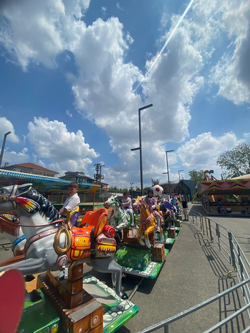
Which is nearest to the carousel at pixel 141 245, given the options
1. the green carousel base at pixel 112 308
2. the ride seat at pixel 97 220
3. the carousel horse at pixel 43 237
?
the green carousel base at pixel 112 308

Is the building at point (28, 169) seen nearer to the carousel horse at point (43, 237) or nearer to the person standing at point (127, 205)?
the person standing at point (127, 205)

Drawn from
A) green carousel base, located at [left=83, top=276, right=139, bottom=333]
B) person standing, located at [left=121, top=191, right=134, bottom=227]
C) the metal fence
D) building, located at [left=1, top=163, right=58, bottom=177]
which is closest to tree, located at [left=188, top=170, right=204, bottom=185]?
building, located at [left=1, top=163, right=58, bottom=177]

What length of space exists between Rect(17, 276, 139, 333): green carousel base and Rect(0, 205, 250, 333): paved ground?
1.49 ft

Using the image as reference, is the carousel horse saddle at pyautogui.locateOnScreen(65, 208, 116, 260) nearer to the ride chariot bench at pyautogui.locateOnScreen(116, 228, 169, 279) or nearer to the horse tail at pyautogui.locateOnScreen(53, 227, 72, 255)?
the horse tail at pyautogui.locateOnScreen(53, 227, 72, 255)

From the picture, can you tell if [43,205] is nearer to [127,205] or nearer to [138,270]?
[138,270]

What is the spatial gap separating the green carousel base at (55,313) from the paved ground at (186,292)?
0.45m

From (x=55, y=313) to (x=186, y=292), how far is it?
9.81 feet

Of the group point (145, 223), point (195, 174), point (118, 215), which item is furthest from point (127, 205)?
point (195, 174)

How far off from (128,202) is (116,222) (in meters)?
1.01

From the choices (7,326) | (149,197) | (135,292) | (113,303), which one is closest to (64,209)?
(113,303)

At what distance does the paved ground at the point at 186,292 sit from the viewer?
2854 millimetres

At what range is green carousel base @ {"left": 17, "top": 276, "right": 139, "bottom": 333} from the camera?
7.00ft

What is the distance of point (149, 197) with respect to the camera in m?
5.50

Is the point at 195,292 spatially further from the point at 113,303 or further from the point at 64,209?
the point at 64,209
